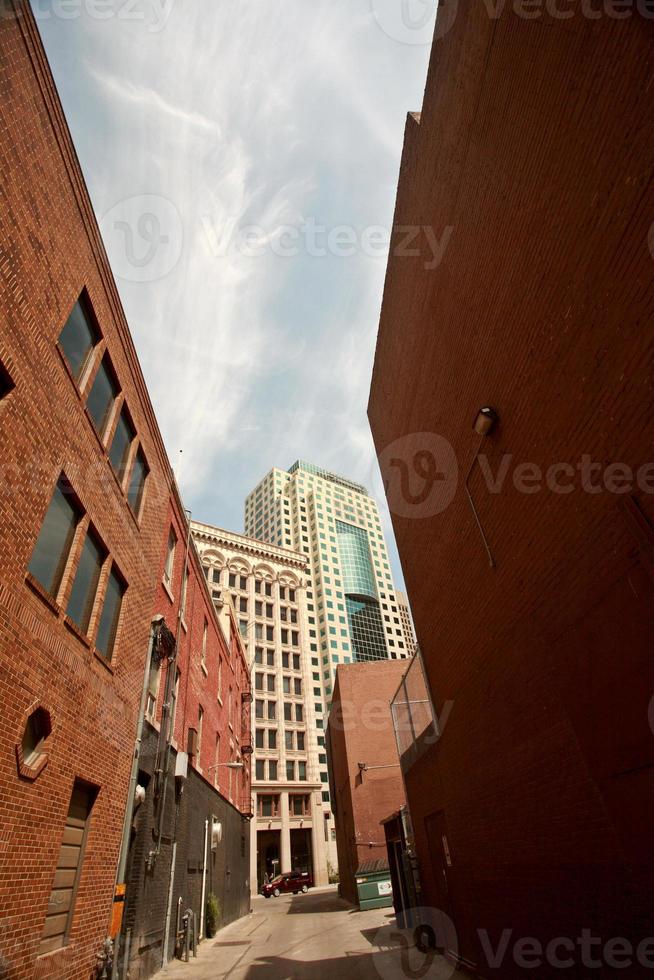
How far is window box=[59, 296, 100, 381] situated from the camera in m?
7.78

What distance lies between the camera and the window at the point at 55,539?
22.0ft

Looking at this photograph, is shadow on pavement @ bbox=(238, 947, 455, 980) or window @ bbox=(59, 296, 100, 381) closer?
window @ bbox=(59, 296, 100, 381)

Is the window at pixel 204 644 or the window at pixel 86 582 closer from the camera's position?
the window at pixel 86 582

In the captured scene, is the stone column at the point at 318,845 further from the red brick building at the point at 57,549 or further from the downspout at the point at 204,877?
the red brick building at the point at 57,549

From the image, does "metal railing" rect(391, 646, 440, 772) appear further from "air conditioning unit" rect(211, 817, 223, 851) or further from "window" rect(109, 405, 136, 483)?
"window" rect(109, 405, 136, 483)

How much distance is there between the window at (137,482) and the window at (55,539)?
284cm

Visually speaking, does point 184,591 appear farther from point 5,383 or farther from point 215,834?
point 5,383

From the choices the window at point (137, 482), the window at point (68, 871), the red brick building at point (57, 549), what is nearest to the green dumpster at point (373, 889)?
the red brick building at point (57, 549)

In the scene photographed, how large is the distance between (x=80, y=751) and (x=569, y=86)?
10.3 metres

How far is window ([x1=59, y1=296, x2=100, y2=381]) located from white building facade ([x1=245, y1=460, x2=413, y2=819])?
61.6m

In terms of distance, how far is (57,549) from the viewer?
23.8 feet

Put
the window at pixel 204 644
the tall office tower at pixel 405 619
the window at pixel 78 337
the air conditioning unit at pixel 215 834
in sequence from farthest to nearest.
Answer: the tall office tower at pixel 405 619
the window at pixel 204 644
the air conditioning unit at pixel 215 834
the window at pixel 78 337

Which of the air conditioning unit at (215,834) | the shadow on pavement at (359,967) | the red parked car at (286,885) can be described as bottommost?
the shadow on pavement at (359,967)

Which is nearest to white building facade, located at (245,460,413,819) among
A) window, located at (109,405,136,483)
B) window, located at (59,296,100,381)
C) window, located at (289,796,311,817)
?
window, located at (289,796,311,817)
